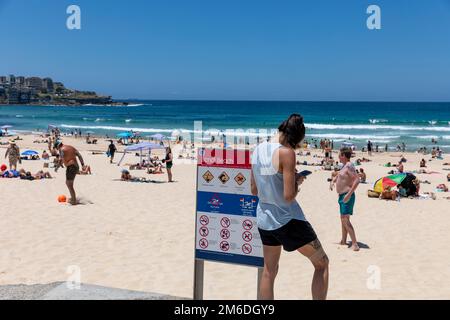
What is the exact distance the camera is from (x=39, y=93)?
15238 centimetres

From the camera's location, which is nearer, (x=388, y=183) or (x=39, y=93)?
(x=388, y=183)

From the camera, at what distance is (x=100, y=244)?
23.1 feet

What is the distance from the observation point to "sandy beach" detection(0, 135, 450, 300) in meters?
5.42

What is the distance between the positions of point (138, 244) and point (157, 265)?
3.55 feet

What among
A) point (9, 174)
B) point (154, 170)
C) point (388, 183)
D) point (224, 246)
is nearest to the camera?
point (224, 246)

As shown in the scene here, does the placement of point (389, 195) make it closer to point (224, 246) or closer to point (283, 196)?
point (224, 246)

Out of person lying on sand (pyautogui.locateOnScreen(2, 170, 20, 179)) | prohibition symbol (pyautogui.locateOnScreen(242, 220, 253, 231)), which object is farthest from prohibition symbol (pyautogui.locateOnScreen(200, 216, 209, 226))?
person lying on sand (pyautogui.locateOnScreen(2, 170, 20, 179))

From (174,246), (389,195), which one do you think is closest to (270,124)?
(389,195)

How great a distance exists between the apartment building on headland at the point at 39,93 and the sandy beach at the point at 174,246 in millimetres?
138379

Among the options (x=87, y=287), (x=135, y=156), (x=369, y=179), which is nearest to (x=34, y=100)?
(x=135, y=156)

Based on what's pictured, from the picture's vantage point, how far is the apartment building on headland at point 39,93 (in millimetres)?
138125

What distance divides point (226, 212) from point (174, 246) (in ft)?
10.8

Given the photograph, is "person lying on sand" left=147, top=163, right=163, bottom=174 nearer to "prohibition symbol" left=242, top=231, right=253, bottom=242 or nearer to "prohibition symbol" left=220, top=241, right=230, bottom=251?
"prohibition symbol" left=220, top=241, right=230, bottom=251

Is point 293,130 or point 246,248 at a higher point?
point 293,130
